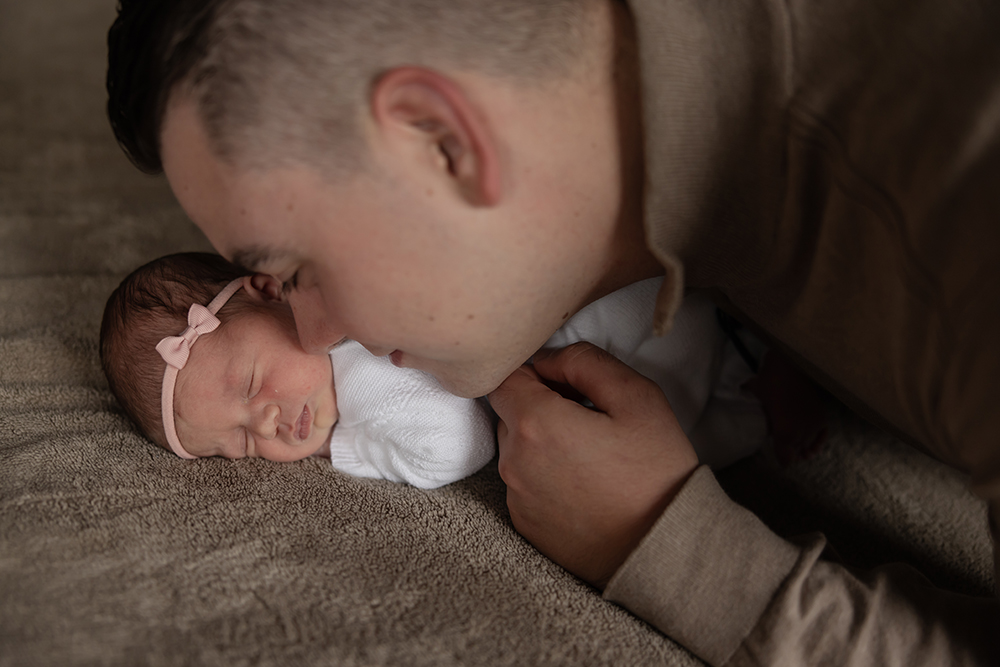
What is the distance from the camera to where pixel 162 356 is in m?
1.11

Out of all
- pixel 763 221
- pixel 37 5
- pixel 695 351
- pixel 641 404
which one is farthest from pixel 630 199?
pixel 37 5

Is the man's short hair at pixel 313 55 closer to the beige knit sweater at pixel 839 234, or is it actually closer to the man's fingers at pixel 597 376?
the beige knit sweater at pixel 839 234

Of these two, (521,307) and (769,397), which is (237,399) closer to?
(521,307)

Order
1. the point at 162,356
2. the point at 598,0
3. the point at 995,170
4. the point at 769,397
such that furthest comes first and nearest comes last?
the point at 769,397, the point at 162,356, the point at 598,0, the point at 995,170

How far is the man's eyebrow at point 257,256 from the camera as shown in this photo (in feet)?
2.49

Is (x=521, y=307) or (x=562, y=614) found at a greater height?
(x=521, y=307)

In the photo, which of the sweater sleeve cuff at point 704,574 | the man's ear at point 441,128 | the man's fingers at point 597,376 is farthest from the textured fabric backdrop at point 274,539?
the man's ear at point 441,128

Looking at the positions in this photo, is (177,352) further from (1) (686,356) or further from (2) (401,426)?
(1) (686,356)

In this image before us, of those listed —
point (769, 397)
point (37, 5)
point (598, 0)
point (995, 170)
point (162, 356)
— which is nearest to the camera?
point (995, 170)

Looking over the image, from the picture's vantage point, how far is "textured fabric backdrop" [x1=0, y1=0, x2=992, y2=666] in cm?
70

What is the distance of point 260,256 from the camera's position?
30.2 inches

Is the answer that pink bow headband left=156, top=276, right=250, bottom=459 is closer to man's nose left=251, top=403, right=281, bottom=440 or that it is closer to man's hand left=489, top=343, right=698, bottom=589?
man's nose left=251, top=403, right=281, bottom=440

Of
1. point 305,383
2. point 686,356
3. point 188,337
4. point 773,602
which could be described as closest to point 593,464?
point 773,602

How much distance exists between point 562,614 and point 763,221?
1.62ft
